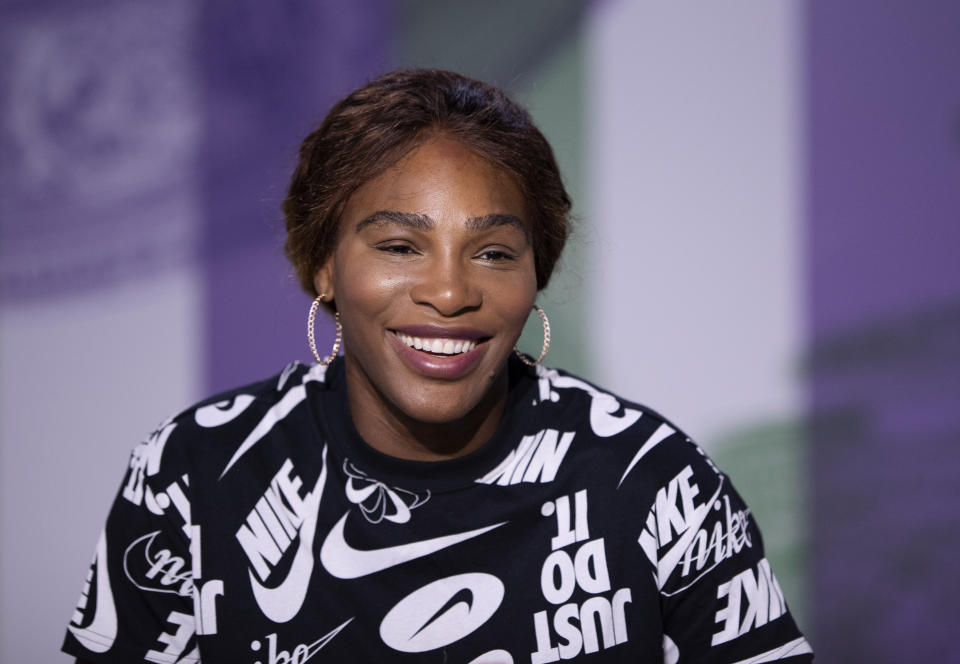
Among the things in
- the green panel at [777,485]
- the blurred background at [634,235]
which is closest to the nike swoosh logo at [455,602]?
the blurred background at [634,235]

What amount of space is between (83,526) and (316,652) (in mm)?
1626

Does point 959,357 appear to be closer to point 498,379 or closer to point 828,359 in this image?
point 828,359

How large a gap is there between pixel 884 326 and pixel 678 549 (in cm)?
146

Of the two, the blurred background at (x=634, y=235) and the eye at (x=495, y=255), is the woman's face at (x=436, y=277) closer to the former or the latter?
the eye at (x=495, y=255)

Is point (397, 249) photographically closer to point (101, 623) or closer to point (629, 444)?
point (629, 444)

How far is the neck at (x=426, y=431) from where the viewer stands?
1418 mm

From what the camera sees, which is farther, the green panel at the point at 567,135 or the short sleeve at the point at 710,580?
the green panel at the point at 567,135

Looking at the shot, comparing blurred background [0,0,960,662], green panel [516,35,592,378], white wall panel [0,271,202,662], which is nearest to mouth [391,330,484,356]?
blurred background [0,0,960,662]

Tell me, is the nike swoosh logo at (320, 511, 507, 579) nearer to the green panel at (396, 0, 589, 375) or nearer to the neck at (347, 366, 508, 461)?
the neck at (347, 366, 508, 461)

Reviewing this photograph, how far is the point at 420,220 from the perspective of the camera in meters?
1.27

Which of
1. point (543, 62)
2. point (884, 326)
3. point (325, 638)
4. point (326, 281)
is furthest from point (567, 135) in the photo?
point (325, 638)

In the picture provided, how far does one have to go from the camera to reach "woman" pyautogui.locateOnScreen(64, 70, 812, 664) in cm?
130

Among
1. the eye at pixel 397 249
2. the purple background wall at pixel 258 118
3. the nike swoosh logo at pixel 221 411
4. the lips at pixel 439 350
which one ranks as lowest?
the nike swoosh logo at pixel 221 411

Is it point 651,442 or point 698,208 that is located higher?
point 698,208
